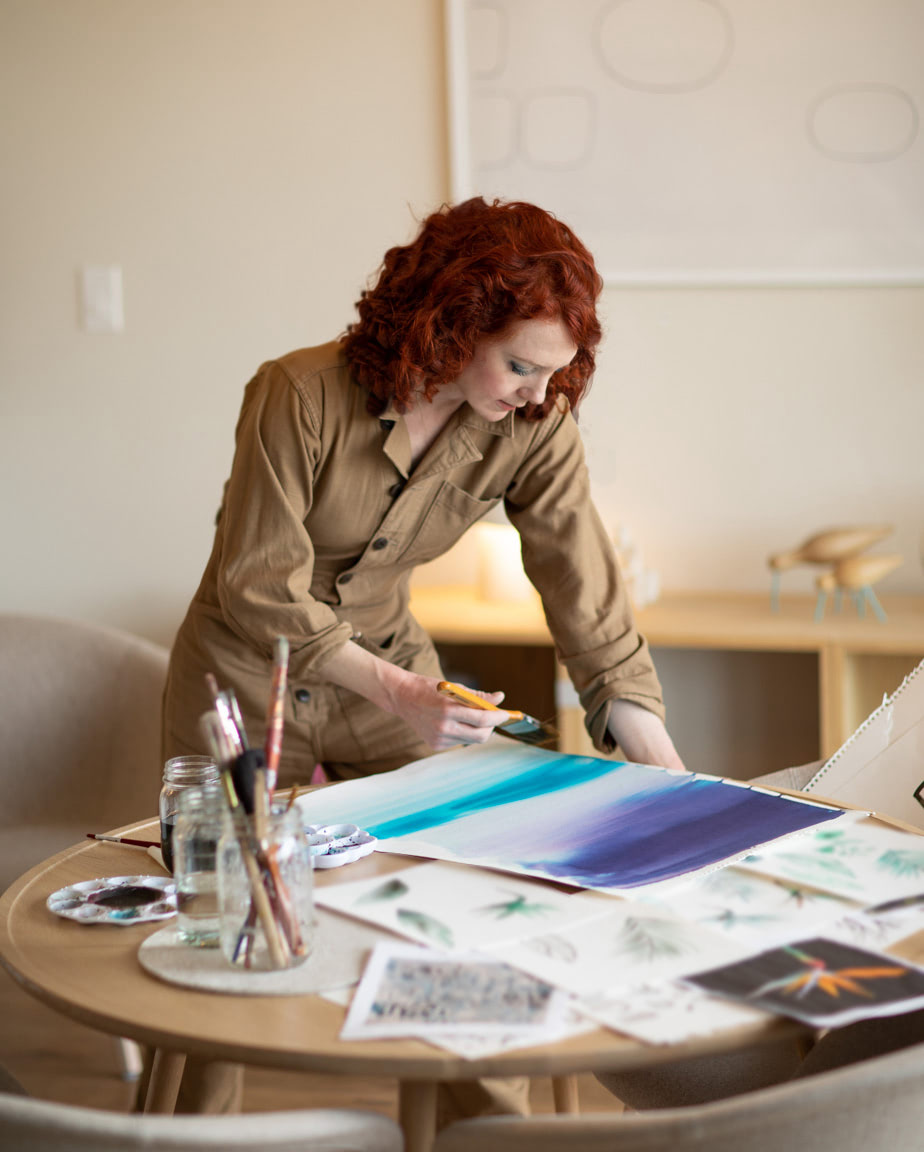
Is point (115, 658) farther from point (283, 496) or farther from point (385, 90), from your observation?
point (385, 90)

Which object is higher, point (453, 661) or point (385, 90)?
point (385, 90)

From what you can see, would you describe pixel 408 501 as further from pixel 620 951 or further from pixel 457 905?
pixel 620 951

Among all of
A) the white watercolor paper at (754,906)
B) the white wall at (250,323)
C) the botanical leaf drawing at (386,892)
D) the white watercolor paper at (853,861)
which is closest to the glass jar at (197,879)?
the botanical leaf drawing at (386,892)

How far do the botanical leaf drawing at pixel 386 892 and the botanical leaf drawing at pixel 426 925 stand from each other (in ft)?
0.11

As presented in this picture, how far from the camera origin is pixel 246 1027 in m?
0.89

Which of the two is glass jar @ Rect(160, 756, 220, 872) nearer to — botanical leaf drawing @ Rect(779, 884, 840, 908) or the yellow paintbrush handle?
the yellow paintbrush handle

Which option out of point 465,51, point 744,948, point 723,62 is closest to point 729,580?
point 723,62

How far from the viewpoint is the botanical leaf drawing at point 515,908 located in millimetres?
1061

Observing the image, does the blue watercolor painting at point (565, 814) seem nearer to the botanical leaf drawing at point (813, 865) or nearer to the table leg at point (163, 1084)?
the botanical leaf drawing at point (813, 865)

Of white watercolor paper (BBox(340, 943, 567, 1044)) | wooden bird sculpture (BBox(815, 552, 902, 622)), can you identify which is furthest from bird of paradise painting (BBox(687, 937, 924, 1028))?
wooden bird sculpture (BBox(815, 552, 902, 622))

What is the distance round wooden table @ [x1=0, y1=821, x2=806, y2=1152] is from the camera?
841mm

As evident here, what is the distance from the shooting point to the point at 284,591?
4.88ft

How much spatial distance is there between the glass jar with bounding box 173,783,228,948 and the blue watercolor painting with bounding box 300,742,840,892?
243mm

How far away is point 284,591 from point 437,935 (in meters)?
0.57
